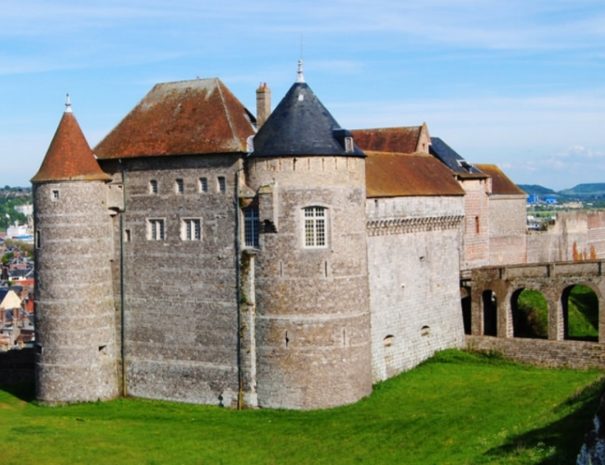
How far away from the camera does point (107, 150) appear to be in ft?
132

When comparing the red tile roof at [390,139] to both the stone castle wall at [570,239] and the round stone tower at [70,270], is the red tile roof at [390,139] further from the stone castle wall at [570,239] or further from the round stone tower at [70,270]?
the round stone tower at [70,270]

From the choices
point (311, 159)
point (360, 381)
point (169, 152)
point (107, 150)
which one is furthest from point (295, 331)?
point (107, 150)

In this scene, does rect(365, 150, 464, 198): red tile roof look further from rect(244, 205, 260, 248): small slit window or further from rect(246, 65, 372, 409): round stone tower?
rect(244, 205, 260, 248): small slit window

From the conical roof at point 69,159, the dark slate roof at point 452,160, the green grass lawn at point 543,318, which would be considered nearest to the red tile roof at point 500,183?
the dark slate roof at point 452,160

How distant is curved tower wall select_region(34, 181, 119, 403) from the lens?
39.0 m

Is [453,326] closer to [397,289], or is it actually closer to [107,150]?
[397,289]

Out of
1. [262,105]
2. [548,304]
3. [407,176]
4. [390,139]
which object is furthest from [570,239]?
[262,105]

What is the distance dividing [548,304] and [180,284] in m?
16.1

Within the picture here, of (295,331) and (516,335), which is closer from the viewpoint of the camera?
(295,331)

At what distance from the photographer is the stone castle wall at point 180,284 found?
37.4 meters

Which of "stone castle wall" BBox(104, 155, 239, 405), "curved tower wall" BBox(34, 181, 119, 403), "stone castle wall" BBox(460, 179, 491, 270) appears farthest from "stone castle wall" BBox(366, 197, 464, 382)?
"curved tower wall" BBox(34, 181, 119, 403)

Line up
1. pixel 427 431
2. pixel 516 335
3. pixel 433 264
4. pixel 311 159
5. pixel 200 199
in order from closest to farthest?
pixel 427 431, pixel 311 159, pixel 200 199, pixel 433 264, pixel 516 335

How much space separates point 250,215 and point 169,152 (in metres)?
4.34

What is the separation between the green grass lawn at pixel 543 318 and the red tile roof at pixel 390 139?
9192 millimetres
